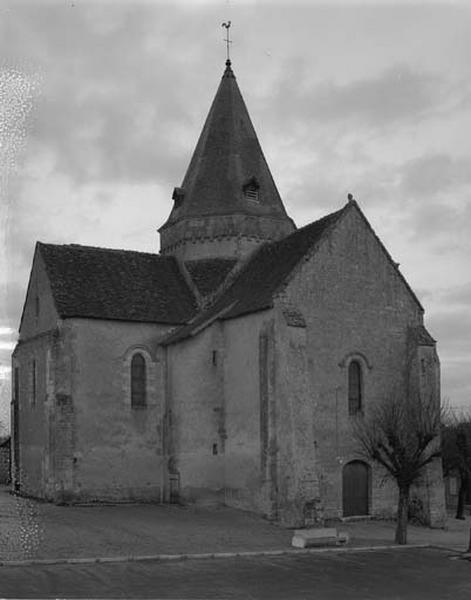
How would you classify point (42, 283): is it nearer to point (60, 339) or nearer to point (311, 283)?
point (60, 339)

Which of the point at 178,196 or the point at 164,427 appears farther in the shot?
the point at 178,196

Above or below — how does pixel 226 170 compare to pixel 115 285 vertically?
above

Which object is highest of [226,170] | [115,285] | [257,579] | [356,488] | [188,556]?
[226,170]

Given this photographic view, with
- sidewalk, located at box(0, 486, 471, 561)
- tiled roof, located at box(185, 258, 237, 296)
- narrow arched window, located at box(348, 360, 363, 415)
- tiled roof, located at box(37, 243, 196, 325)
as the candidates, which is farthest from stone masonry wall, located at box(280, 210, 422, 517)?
tiled roof, located at box(37, 243, 196, 325)

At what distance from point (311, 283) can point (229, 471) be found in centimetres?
750

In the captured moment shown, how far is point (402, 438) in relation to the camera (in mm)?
27594

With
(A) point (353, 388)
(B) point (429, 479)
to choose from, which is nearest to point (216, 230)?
(A) point (353, 388)

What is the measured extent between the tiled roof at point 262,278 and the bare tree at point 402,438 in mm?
5727

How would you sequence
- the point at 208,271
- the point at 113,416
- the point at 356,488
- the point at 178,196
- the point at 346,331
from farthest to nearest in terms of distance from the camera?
the point at 178,196, the point at 208,271, the point at 113,416, the point at 346,331, the point at 356,488

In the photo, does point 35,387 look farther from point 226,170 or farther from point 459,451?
point 459,451

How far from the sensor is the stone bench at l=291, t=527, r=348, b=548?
928 inches

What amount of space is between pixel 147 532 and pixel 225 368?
803 centimetres

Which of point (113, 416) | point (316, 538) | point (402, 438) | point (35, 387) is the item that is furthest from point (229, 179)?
point (316, 538)

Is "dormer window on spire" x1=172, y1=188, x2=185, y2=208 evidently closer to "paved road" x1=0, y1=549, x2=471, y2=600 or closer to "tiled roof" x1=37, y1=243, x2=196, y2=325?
"tiled roof" x1=37, y1=243, x2=196, y2=325
